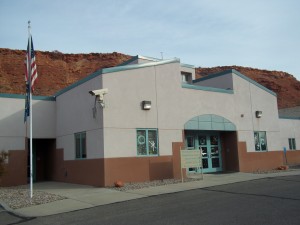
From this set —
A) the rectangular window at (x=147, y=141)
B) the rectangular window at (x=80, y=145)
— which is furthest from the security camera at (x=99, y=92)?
the rectangular window at (x=80, y=145)

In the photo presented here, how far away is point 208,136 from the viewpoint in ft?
66.3

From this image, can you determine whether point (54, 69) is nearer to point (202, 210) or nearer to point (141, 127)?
point (141, 127)

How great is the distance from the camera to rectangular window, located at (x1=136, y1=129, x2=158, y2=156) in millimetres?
15977

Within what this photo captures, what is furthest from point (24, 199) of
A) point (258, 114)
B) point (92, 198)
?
point (258, 114)

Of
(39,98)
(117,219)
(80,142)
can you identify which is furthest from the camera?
(39,98)

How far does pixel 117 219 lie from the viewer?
8297 mm

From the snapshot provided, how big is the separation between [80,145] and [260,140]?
1167 cm

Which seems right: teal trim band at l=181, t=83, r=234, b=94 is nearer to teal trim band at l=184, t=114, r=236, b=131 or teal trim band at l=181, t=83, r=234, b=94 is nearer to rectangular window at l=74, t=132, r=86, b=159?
teal trim band at l=184, t=114, r=236, b=131

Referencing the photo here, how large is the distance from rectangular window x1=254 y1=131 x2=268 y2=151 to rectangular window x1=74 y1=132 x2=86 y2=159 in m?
11.0

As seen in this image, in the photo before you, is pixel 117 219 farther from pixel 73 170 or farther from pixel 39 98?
pixel 39 98

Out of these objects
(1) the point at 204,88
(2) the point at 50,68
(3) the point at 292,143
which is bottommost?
(3) the point at 292,143

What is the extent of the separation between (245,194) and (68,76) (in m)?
49.8

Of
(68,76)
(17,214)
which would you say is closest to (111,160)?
(17,214)

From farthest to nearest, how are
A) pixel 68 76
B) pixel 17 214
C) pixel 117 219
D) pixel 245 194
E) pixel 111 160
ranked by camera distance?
1. pixel 68 76
2. pixel 111 160
3. pixel 245 194
4. pixel 17 214
5. pixel 117 219
